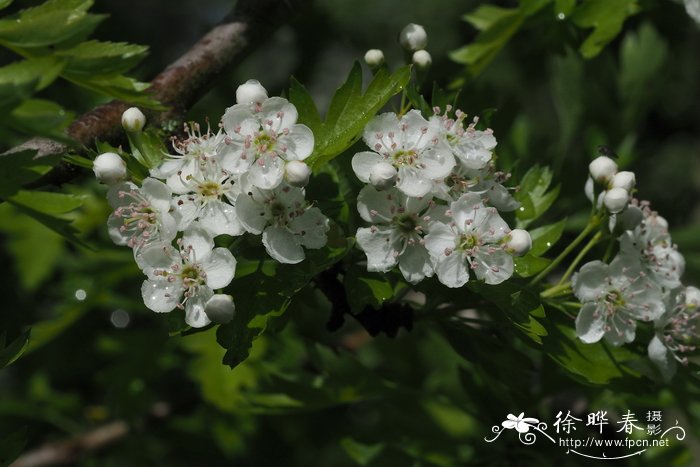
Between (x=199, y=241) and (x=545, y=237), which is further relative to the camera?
(x=545, y=237)

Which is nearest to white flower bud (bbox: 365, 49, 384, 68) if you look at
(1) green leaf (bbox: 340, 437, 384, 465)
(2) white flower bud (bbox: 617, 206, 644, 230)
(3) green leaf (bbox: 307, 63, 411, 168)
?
(3) green leaf (bbox: 307, 63, 411, 168)

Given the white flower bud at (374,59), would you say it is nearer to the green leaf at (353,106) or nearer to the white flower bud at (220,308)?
the green leaf at (353,106)

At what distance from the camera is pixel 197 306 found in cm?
133

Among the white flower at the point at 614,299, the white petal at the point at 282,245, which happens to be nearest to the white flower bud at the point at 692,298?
the white flower at the point at 614,299

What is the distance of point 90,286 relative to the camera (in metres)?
2.41

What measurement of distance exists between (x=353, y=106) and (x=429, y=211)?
0.21m

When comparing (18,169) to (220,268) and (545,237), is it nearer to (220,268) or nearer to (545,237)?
(220,268)

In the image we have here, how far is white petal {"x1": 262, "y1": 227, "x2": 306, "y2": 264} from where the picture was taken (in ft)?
4.35

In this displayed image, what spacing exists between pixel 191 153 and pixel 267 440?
180 cm

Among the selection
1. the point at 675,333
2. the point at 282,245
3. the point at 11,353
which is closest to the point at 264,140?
the point at 282,245

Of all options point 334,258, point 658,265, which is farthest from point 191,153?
point 658,265

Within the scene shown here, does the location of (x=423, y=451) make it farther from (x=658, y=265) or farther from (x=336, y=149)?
(x=336, y=149)

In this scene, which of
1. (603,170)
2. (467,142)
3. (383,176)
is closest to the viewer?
(383,176)

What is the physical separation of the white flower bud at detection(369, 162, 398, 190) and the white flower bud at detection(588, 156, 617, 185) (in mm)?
410
